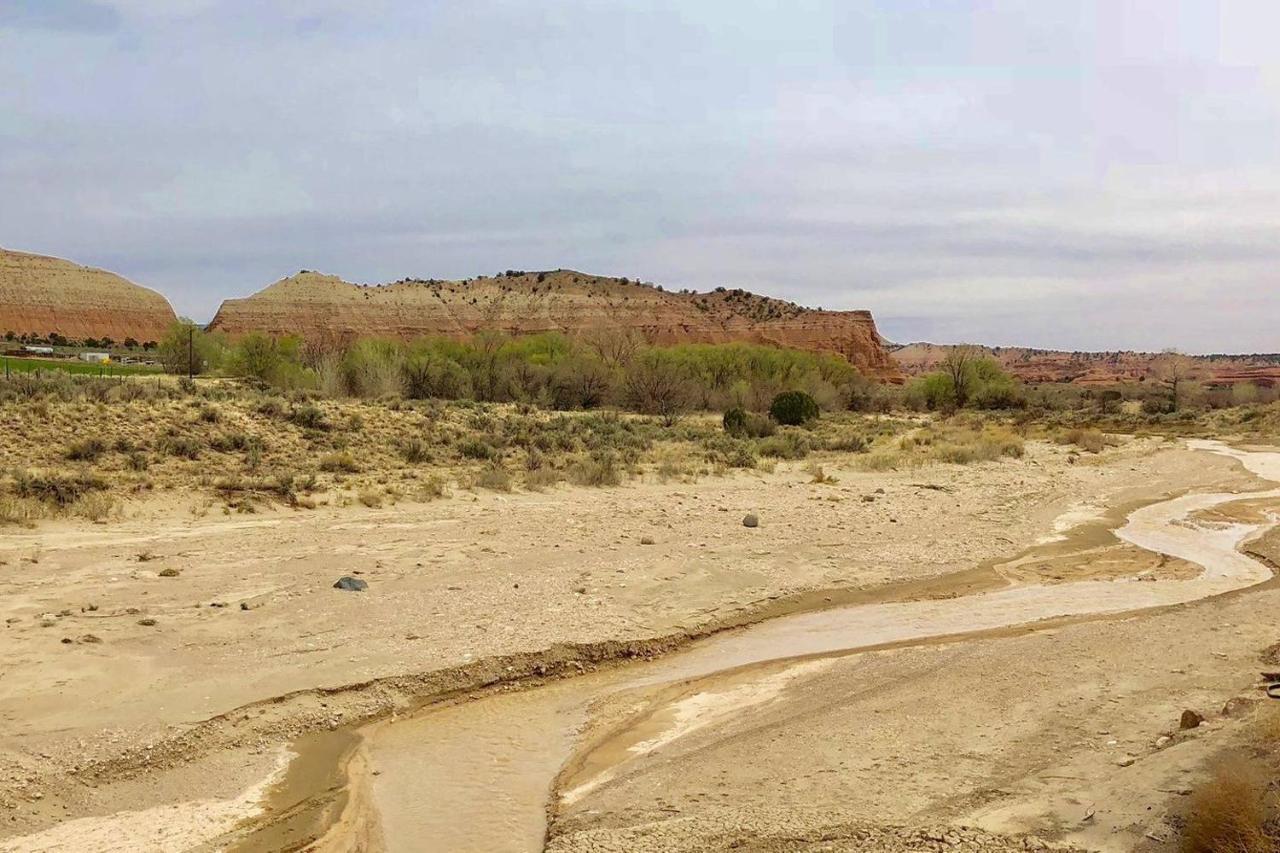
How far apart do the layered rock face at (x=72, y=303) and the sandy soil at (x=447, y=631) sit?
4120 inches

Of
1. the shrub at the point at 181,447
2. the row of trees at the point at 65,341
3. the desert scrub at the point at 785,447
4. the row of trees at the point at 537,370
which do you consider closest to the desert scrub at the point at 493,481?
the shrub at the point at 181,447

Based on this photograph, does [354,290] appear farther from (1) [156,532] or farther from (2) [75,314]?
(1) [156,532]

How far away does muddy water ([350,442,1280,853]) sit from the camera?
7836 mm

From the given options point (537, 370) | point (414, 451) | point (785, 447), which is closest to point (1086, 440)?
point (785, 447)

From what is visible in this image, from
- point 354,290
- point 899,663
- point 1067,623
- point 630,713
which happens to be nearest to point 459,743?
point 630,713

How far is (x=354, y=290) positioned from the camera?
11075cm

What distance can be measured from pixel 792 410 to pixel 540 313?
63.4m

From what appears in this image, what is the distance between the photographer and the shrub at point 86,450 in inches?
848

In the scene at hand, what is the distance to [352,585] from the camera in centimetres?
1352

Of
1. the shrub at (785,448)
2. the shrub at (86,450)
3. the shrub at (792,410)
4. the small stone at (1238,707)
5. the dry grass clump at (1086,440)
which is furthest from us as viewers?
the shrub at (792,410)

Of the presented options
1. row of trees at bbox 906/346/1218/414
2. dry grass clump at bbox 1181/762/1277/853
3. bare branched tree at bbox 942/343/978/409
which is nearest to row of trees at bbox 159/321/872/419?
row of trees at bbox 906/346/1218/414

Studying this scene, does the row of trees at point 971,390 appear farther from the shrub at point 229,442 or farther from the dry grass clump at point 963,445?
the shrub at point 229,442

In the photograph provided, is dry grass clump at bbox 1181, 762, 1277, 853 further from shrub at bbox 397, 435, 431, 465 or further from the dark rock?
shrub at bbox 397, 435, 431, 465

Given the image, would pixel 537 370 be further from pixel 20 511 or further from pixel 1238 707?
pixel 1238 707
